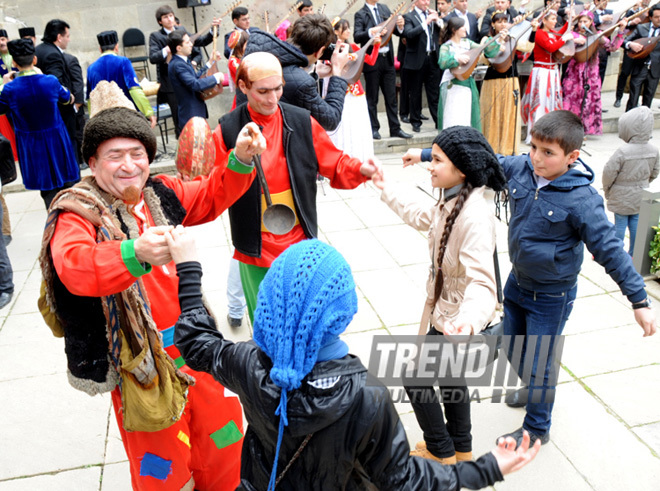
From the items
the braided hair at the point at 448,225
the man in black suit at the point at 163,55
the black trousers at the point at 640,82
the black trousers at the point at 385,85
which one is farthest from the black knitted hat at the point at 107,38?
the black trousers at the point at 640,82

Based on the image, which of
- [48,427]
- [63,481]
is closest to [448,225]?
[63,481]

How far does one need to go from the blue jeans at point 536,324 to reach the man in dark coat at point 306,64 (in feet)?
5.89

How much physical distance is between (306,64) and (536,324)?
2378 mm

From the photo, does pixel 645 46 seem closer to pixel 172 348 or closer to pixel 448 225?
pixel 448 225

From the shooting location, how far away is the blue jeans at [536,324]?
3033 millimetres

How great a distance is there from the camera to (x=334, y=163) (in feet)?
11.1

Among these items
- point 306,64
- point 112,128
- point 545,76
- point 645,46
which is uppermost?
point 112,128

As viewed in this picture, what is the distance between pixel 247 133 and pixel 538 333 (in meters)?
1.79

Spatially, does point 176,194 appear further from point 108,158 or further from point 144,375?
point 144,375

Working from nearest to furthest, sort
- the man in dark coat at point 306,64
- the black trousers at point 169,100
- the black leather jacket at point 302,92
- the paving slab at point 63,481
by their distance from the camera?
1. the paving slab at point 63,481
2. the man in dark coat at point 306,64
3. the black leather jacket at point 302,92
4. the black trousers at point 169,100

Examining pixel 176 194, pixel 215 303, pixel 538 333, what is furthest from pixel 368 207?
pixel 176 194

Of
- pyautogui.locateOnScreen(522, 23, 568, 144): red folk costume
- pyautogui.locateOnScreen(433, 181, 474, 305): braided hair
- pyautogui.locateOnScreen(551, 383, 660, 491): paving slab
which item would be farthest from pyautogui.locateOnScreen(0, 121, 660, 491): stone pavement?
pyautogui.locateOnScreen(522, 23, 568, 144): red folk costume

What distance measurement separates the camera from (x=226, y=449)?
2.75 m

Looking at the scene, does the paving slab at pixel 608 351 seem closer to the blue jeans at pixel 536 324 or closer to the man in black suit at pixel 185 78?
the blue jeans at pixel 536 324
